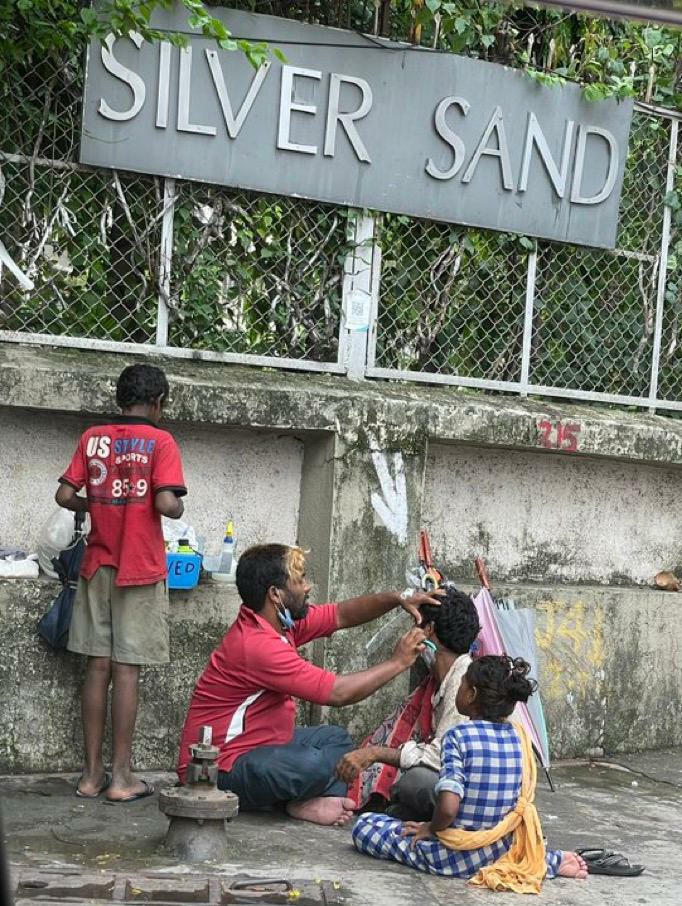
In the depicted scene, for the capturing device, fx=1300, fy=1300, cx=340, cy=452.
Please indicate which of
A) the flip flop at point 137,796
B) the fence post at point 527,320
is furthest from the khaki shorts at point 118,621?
the fence post at point 527,320

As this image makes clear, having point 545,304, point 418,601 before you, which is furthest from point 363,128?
point 418,601

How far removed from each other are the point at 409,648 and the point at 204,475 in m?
1.70

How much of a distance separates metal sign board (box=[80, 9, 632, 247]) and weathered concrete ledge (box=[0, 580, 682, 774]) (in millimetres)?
1902

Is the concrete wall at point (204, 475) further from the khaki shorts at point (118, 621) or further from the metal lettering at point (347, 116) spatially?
the metal lettering at point (347, 116)

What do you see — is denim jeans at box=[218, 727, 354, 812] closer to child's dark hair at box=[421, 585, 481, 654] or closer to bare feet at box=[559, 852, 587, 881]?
child's dark hair at box=[421, 585, 481, 654]

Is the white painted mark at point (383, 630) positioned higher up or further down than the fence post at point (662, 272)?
further down

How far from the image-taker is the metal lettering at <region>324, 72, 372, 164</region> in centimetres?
606

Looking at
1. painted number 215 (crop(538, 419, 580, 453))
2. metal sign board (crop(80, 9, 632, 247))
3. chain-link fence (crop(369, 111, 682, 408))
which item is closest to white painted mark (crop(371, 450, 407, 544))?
chain-link fence (crop(369, 111, 682, 408))

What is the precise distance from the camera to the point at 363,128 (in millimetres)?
6156

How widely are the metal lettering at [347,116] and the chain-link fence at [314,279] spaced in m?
0.30

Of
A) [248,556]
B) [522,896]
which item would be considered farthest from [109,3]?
[522,896]

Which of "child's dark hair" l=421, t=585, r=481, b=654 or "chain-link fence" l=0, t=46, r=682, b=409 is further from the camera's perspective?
"chain-link fence" l=0, t=46, r=682, b=409

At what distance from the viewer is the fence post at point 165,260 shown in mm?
5887

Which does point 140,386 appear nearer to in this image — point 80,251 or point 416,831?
point 80,251
